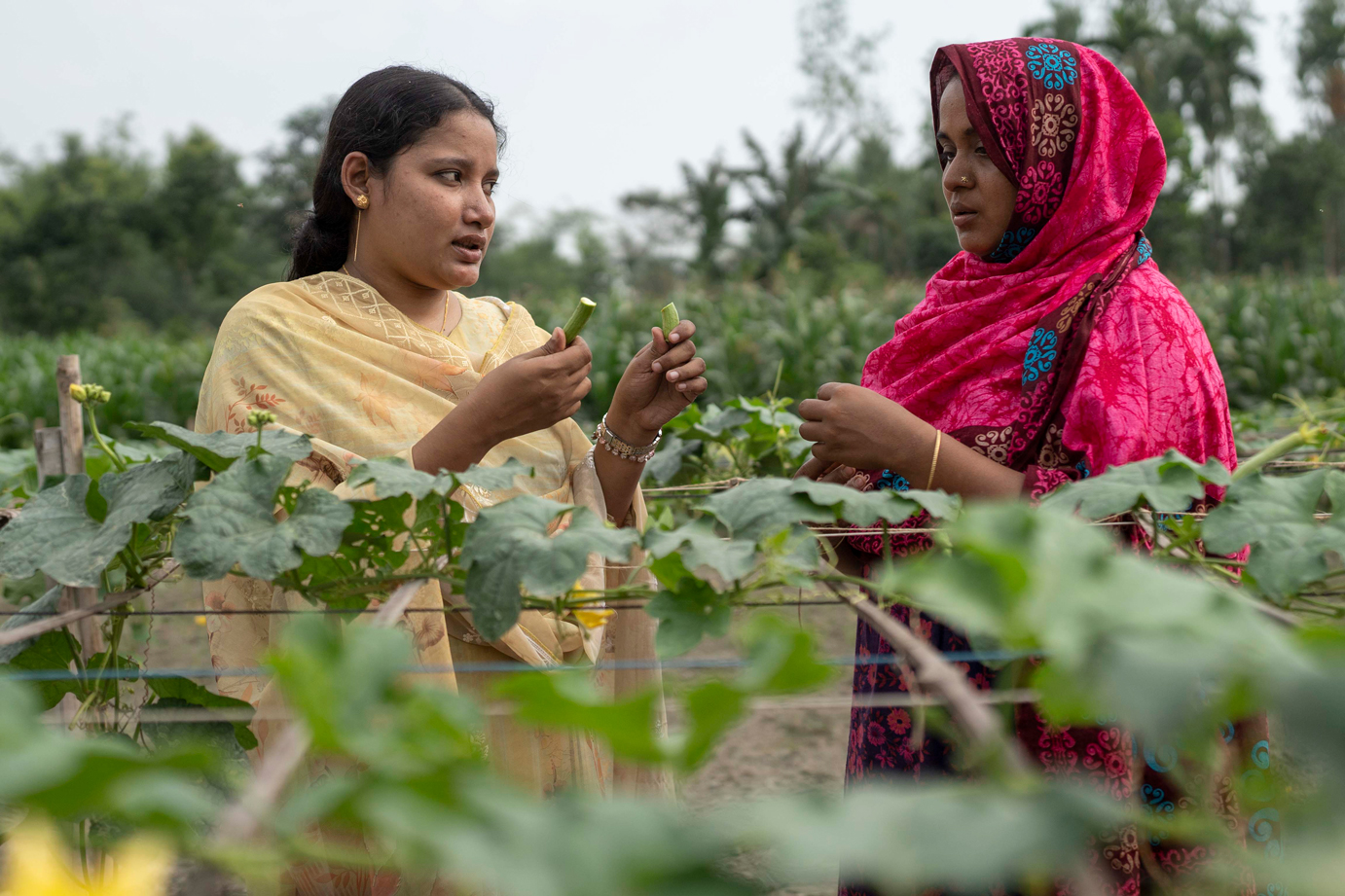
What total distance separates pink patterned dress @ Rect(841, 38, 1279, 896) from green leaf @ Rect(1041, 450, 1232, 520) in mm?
369

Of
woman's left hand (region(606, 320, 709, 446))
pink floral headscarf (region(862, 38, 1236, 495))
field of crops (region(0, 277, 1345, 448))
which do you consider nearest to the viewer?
pink floral headscarf (region(862, 38, 1236, 495))

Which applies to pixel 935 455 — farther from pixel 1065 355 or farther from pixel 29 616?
pixel 29 616

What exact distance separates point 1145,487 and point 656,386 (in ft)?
2.96

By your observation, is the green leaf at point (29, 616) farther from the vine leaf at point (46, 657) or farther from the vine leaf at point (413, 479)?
the vine leaf at point (413, 479)

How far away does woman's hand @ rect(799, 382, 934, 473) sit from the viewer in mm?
1566

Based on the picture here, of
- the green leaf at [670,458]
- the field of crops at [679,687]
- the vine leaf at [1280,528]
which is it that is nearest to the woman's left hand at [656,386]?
the field of crops at [679,687]

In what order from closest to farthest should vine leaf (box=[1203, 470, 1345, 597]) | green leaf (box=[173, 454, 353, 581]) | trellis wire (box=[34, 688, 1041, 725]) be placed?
trellis wire (box=[34, 688, 1041, 725]), vine leaf (box=[1203, 470, 1345, 597]), green leaf (box=[173, 454, 353, 581])

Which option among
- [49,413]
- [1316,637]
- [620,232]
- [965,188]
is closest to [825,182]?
[49,413]

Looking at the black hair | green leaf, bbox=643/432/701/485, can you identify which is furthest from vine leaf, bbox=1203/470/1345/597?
green leaf, bbox=643/432/701/485

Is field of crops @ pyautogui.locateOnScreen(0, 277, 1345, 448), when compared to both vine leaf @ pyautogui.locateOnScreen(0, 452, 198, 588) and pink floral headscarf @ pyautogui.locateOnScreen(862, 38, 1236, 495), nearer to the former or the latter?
pink floral headscarf @ pyautogui.locateOnScreen(862, 38, 1236, 495)

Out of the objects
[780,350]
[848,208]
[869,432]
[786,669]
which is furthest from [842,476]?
[848,208]

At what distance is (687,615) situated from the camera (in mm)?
1064

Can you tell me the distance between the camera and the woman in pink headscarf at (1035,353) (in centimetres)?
156

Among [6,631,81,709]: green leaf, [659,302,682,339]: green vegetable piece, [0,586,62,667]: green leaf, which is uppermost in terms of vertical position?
[659,302,682,339]: green vegetable piece
